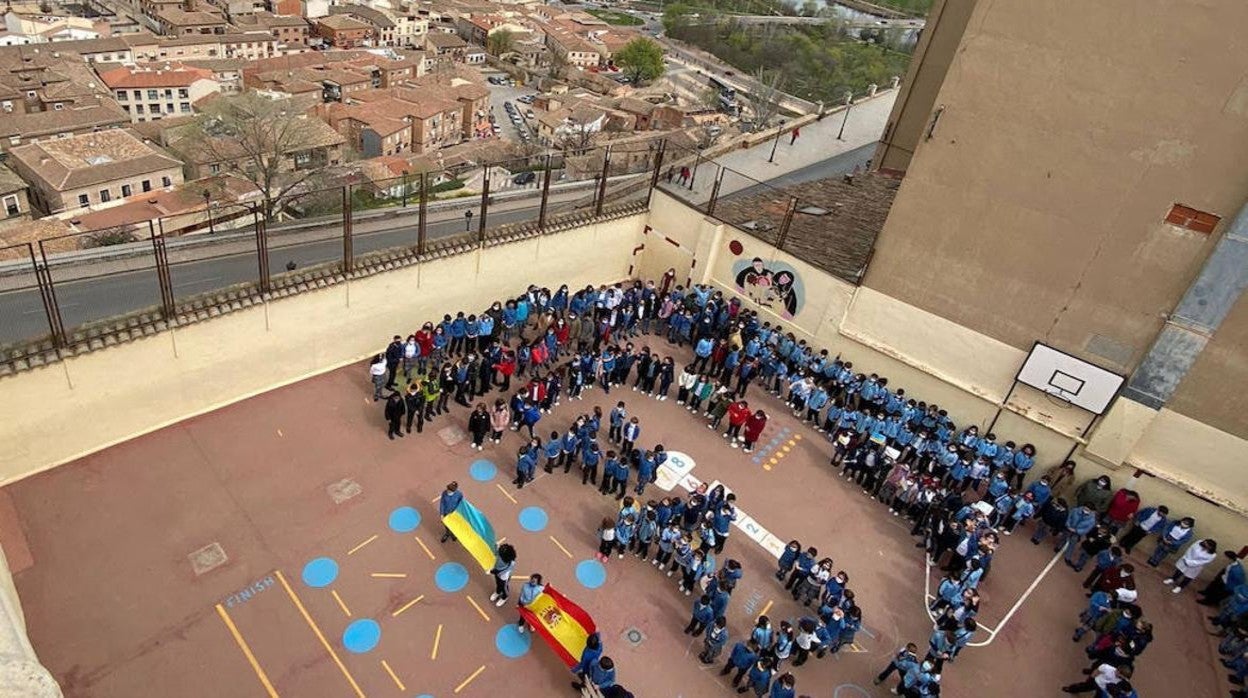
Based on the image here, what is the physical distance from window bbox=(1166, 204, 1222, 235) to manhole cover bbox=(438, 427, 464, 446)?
13958mm

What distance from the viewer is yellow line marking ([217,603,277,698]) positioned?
982cm

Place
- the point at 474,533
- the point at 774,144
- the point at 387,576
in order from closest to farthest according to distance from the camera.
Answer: the point at 387,576
the point at 474,533
the point at 774,144

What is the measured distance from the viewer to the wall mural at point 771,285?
18156mm

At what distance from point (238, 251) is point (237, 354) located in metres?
4.98

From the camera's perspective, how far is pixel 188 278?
1472cm

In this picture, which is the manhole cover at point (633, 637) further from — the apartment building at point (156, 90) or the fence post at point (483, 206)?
the apartment building at point (156, 90)

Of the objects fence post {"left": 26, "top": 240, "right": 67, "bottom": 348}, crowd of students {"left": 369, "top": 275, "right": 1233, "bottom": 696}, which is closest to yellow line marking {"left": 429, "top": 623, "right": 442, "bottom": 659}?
crowd of students {"left": 369, "top": 275, "right": 1233, "bottom": 696}

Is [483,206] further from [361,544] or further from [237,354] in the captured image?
[361,544]

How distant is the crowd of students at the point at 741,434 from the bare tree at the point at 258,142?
3113 centimetres

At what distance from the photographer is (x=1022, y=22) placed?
534 inches

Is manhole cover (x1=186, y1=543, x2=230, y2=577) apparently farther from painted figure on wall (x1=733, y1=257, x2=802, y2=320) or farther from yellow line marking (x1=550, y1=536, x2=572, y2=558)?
painted figure on wall (x1=733, y1=257, x2=802, y2=320)

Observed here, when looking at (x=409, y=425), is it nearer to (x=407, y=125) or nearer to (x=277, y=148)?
(x=277, y=148)

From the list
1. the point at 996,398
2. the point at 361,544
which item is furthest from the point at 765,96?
the point at 361,544

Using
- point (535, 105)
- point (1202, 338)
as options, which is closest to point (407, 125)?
point (535, 105)
